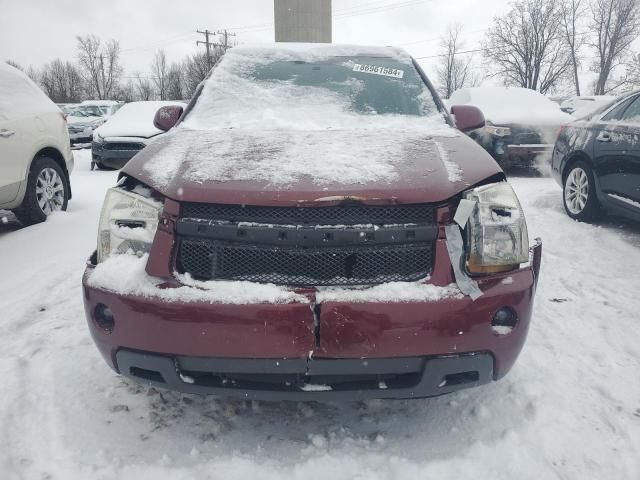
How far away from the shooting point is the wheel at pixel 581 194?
5168mm

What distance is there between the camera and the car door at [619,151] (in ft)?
14.8

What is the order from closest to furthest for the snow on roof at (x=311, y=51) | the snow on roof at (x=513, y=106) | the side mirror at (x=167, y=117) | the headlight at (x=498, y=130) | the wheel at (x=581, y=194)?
the side mirror at (x=167, y=117)
the snow on roof at (x=311, y=51)
the wheel at (x=581, y=194)
the headlight at (x=498, y=130)
the snow on roof at (x=513, y=106)

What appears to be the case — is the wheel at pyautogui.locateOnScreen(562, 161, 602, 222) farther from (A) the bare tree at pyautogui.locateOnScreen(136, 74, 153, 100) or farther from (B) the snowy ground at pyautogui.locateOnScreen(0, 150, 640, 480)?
(A) the bare tree at pyautogui.locateOnScreen(136, 74, 153, 100)

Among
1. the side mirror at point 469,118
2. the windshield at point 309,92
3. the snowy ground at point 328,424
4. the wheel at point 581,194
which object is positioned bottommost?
the snowy ground at point 328,424

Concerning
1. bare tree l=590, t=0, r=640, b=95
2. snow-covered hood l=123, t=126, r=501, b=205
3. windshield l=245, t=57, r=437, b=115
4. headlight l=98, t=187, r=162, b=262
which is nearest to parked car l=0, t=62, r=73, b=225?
windshield l=245, t=57, r=437, b=115

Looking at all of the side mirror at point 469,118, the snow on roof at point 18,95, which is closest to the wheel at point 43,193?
the snow on roof at point 18,95

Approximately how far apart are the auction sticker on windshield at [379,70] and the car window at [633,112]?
2.76 meters

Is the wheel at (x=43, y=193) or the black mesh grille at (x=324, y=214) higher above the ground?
the black mesh grille at (x=324, y=214)

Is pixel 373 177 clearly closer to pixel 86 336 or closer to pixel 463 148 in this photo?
pixel 463 148

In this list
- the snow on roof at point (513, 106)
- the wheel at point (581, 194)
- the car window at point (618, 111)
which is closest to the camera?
the car window at point (618, 111)

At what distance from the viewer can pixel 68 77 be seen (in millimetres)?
70688

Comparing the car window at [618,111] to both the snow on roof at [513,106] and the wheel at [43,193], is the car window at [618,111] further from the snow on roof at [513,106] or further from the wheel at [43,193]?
the wheel at [43,193]

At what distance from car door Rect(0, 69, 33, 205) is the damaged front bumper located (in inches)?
139

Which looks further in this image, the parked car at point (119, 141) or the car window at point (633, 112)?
the parked car at point (119, 141)
